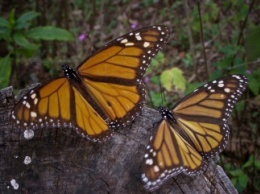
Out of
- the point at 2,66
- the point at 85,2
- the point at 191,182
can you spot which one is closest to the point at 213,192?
the point at 191,182

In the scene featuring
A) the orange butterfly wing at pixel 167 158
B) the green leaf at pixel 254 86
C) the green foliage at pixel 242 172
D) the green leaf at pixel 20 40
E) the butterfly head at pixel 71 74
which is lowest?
the green foliage at pixel 242 172

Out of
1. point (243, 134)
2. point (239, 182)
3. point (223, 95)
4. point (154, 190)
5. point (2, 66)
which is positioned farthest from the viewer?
point (243, 134)

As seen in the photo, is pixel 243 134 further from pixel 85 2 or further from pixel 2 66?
pixel 85 2

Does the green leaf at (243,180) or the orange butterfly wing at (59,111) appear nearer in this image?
the orange butterfly wing at (59,111)

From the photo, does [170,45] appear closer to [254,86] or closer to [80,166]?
[254,86]

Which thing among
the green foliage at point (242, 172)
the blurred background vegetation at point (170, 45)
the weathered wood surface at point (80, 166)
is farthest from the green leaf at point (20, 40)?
the green foliage at point (242, 172)

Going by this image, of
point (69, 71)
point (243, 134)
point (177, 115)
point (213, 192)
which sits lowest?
point (243, 134)

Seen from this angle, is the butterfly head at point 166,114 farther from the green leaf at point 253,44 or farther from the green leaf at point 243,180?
the green leaf at point 253,44
